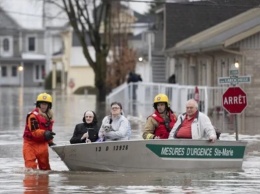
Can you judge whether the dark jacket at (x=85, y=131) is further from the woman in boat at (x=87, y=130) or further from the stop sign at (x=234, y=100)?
the stop sign at (x=234, y=100)

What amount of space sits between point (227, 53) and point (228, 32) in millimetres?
2298

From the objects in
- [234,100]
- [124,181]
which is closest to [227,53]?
[234,100]

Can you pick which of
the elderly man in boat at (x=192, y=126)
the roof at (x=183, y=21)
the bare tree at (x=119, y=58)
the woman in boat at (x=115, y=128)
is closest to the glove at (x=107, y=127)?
the woman in boat at (x=115, y=128)

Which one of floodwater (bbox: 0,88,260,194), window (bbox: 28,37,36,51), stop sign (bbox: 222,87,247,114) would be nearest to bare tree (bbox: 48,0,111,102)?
stop sign (bbox: 222,87,247,114)

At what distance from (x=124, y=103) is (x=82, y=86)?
41.2 metres

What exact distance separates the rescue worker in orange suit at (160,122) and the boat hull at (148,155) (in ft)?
2.25

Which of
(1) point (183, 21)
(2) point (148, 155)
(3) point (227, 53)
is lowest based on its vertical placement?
(2) point (148, 155)

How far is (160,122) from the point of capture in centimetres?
1766

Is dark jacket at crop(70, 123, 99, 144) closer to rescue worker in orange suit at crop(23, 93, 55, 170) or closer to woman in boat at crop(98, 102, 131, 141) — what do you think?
woman in boat at crop(98, 102, 131, 141)

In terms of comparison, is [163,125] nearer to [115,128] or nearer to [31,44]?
[115,128]

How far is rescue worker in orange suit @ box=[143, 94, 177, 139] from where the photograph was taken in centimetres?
1756

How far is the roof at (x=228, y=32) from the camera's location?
36750mm

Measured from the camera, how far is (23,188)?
1512cm

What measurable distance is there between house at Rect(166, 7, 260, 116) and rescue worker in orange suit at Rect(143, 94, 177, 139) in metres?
19.2
